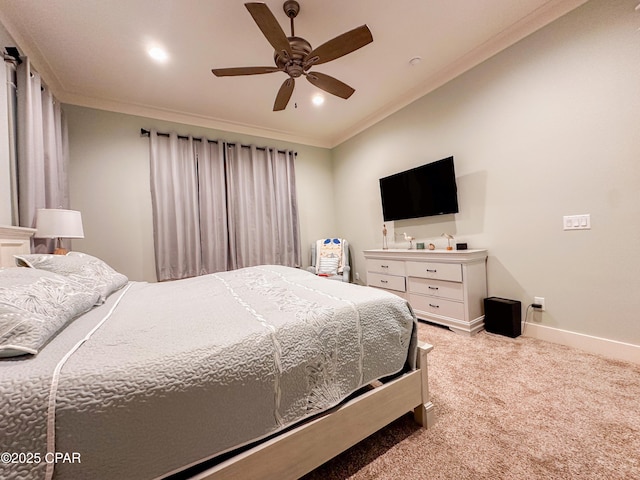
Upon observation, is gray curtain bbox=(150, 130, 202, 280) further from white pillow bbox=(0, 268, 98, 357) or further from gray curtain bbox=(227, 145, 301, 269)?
white pillow bbox=(0, 268, 98, 357)

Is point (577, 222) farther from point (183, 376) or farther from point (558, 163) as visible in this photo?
point (183, 376)

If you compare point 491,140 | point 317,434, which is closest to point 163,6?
point 317,434

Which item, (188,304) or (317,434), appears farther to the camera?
(188,304)

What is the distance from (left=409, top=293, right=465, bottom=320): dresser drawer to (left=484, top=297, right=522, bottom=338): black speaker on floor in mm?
255

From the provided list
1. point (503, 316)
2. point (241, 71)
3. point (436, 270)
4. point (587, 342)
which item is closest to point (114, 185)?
point (241, 71)

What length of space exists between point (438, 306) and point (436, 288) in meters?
0.19

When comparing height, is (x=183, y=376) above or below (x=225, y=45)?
below

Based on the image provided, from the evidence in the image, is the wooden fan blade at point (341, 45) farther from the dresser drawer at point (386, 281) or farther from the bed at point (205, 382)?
the dresser drawer at point (386, 281)

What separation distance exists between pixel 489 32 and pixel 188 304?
3.36m

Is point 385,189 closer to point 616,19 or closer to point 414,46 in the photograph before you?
point 414,46

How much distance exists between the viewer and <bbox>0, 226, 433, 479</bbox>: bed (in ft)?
2.02

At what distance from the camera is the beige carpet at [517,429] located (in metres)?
1.07

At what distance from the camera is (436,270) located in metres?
2.65

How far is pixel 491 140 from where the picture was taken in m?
2.53
